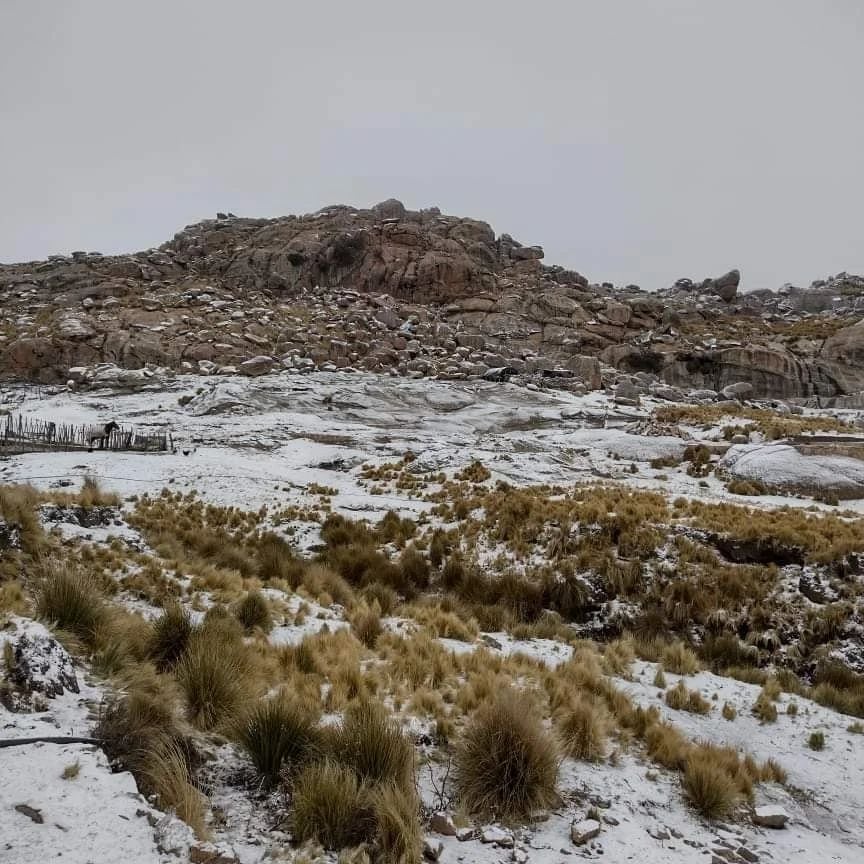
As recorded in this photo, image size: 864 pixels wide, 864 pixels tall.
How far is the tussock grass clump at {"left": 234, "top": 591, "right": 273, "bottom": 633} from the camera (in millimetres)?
6918

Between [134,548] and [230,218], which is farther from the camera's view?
[230,218]

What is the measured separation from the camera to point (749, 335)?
167 feet

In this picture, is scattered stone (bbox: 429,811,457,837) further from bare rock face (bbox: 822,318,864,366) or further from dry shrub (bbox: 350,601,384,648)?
bare rock face (bbox: 822,318,864,366)

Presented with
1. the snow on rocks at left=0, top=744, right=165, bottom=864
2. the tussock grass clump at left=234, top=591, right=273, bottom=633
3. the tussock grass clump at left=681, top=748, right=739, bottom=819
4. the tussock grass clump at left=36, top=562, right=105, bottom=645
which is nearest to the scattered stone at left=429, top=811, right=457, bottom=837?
the snow on rocks at left=0, top=744, right=165, bottom=864

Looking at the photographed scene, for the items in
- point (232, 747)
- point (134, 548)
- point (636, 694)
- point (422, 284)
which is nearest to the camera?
Answer: point (232, 747)

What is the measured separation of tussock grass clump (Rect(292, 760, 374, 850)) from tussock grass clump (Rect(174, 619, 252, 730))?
3.92 feet

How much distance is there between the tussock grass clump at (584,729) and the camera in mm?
4613

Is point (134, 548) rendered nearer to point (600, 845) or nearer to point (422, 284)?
point (600, 845)

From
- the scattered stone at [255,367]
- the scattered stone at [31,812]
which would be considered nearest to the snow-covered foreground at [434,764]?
the scattered stone at [31,812]

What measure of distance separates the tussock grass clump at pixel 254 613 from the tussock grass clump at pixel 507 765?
3562 millimetres

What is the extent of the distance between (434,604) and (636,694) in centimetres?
380

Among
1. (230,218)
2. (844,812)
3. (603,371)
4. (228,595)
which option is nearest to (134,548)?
(228,595)

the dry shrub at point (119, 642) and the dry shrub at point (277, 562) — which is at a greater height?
the dry shrub at point (119, 642)

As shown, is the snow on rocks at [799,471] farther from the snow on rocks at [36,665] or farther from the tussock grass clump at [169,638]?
the snow on rocks at [36,665]
